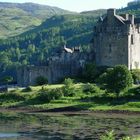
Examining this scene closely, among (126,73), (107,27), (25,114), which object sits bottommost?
(25,114)

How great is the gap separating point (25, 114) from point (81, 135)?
80.5ft

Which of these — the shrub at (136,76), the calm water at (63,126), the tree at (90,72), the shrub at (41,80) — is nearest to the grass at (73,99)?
the calm water at (63,126)

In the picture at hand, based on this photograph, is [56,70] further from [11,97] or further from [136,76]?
[136,76]

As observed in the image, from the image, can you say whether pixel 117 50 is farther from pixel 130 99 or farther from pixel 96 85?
pixel 130 99

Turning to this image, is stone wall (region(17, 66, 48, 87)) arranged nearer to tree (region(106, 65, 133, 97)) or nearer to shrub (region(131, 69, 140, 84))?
shrub (region(131, 69, 140, 84))

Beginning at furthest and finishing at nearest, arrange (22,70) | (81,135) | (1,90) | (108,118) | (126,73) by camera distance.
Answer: (22,70)
(1,90)
(126,73)
(108,118)
(81,135)

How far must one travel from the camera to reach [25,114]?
84.1 m

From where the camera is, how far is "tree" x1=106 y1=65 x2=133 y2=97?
88688 millimetres

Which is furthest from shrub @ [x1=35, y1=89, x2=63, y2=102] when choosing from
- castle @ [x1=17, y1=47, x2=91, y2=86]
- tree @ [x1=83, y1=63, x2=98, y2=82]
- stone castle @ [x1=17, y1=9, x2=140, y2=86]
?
stone castle @ [x1=17, y1=9, x2=140, y2=86]

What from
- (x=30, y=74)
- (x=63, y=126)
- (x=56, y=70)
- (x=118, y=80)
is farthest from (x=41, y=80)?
(x=63, y=126)

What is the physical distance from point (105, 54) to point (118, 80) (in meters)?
21.7

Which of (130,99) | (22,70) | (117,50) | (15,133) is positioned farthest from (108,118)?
(22,70)

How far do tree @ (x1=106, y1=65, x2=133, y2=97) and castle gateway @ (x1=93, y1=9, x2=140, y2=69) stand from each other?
1743cm

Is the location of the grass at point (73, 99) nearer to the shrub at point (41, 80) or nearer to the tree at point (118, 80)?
the tree at point (118, 80)
